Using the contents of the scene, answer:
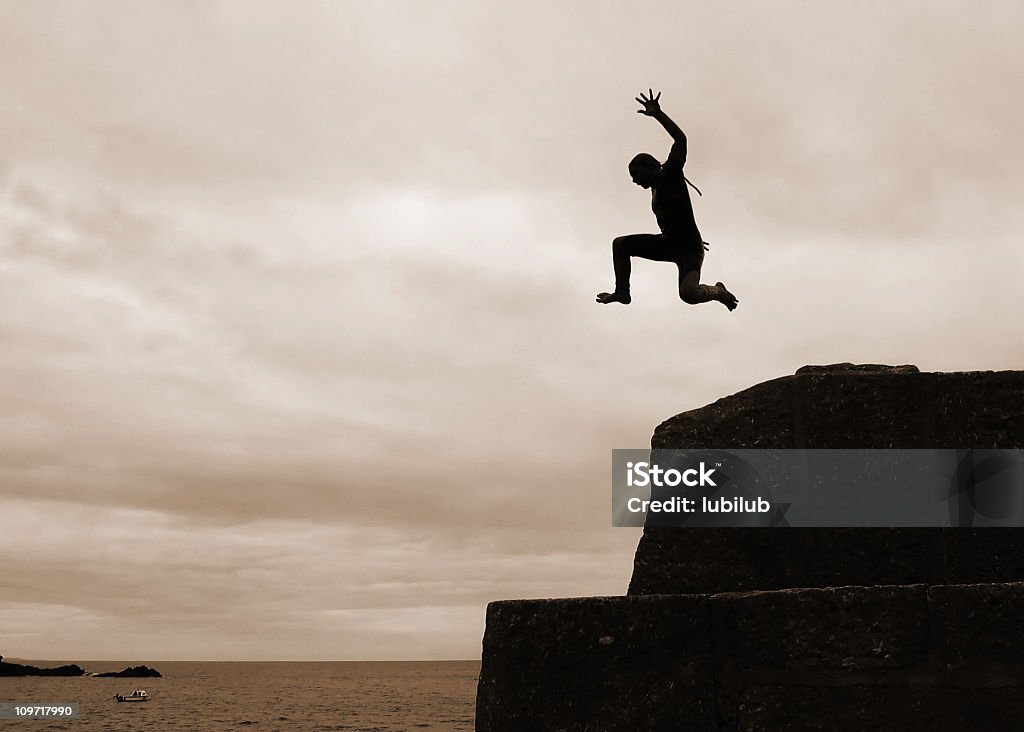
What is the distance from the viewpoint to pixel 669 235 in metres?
5.98

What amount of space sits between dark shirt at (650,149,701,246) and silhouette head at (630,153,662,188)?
0.13ft

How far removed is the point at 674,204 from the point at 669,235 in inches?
7.9

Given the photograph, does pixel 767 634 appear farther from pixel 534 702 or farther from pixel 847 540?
pixel 534 702

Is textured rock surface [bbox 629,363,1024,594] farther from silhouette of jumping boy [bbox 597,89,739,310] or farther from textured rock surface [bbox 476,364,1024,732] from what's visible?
silhouette of jumping boy [bbox 597,89,739,310]

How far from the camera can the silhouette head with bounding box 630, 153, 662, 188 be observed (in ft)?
19.4

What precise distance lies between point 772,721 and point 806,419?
1.38 meters

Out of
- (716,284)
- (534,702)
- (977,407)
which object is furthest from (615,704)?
(716,284)

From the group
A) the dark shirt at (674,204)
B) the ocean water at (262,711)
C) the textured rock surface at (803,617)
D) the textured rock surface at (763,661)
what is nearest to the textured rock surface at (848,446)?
the textured rock surface at (803,617)

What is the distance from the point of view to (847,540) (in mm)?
4496

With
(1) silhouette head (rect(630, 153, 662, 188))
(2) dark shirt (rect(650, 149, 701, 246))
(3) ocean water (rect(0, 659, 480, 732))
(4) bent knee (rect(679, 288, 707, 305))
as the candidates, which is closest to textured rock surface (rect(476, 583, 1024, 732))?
(4) bent knee (rect(679, 288, 707, 305))

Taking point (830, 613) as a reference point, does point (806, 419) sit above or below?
above

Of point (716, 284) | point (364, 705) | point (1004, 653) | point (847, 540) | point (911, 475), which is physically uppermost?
point (716, 284)

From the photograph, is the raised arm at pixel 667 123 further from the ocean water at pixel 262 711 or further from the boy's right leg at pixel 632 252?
the ocean water at pixel 262 711

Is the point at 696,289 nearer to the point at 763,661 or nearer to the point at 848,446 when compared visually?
the point at 848,446
